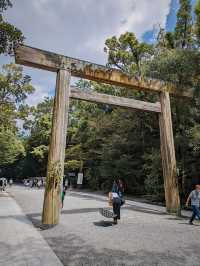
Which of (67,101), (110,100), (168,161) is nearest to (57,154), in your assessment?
(67,101)

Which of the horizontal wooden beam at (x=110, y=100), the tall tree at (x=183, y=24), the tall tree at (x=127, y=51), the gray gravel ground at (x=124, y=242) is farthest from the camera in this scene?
the tall tree at (x=127, y=51)

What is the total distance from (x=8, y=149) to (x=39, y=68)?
2740 centimetres

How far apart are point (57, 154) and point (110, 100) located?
145 inches

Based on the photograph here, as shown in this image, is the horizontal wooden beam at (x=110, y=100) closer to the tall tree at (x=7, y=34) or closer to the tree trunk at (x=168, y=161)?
the tree trunk at (x=168, y=161)

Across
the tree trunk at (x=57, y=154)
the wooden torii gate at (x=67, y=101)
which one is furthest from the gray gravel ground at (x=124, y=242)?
the wooden torii gate at (x=67, y=101)

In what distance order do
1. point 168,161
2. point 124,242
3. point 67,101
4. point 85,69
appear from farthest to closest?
point 168,161 → point 85,69 → point 67,101 → point 124,242

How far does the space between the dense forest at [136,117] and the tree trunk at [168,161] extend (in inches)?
50.8

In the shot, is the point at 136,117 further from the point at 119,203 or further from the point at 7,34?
the point at 7,34

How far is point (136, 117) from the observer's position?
21.3 meters

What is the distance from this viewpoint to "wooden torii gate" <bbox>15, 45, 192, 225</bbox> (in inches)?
375

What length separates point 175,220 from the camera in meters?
10.7

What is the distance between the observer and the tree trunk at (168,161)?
12.2 meters

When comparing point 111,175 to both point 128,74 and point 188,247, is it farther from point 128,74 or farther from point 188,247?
point 188,247

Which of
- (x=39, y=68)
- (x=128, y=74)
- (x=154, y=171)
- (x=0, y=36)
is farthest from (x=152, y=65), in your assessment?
(x=0, y=36)
